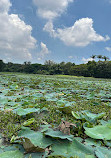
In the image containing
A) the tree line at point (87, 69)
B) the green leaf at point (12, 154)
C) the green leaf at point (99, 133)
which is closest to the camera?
the green leaf at point (12, 154)

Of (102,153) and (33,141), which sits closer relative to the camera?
(102,153)

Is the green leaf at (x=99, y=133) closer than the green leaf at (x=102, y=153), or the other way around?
the green leaf at (x=102, y=153)

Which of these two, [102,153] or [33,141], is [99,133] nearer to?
[102,153]

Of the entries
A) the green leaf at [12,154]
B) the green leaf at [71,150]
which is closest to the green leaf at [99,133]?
Answer: the green leaf at [71,150]

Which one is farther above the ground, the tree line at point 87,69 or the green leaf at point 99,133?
the tree line at point 87,69

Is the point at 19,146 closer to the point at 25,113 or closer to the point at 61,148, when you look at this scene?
the point at 61,148

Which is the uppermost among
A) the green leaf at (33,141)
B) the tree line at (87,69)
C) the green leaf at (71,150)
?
the tree line at (87,69)

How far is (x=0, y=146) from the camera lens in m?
0.86

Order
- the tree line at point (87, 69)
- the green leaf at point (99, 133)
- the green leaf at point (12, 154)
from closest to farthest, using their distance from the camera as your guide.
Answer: the green leaf at point (12, 154), the green leaf at point (99, 133), the tree line at point (87, 69)

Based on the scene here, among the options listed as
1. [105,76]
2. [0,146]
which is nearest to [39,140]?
[0,146]

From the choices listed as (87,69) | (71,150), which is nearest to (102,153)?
(71,150)

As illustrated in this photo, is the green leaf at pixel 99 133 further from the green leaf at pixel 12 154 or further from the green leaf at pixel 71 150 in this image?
the green leaf at pixel 12 154

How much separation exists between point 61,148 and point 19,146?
31cm

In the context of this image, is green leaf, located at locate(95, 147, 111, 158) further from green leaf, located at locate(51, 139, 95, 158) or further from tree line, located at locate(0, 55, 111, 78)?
tree line, located at locate(0, 55, 111, 78)
